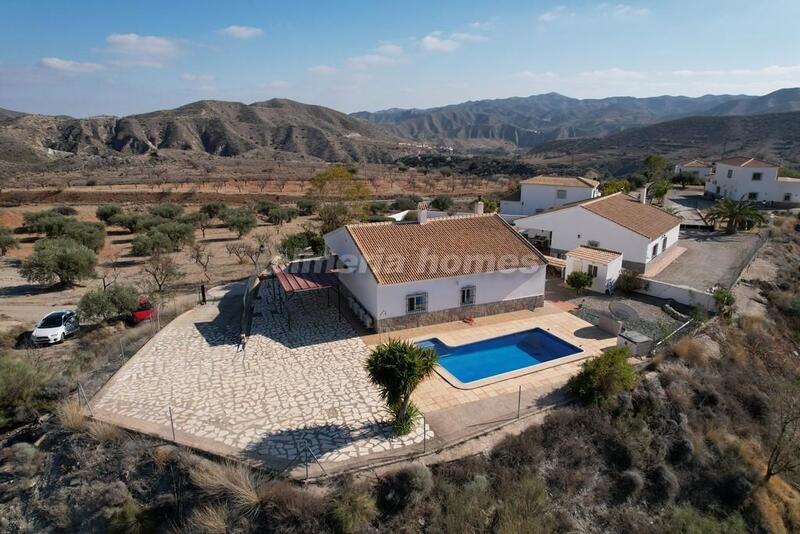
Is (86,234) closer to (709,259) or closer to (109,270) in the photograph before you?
(109,270)

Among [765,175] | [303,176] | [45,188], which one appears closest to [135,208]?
[45,188]

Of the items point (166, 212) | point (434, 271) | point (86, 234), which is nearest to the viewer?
point (434, 271)

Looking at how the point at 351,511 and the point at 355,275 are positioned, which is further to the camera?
the point at 355,275

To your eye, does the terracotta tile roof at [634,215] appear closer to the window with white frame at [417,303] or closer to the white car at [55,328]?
the window with white frame at [417,303]

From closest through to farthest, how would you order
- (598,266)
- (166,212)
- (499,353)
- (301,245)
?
1. (499,353)
2. (598,266)
3. (301,245)
4. (166,212)

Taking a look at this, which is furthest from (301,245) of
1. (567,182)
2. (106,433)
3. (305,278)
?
(567,182)

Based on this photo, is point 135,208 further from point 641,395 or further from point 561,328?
point 641,395

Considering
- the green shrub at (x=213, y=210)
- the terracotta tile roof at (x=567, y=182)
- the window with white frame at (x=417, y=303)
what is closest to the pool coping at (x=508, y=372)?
the window with white frame at (x=417, y=303)
